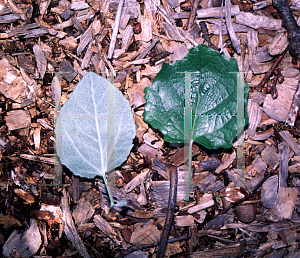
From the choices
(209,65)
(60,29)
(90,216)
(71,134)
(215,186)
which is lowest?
(90,216)

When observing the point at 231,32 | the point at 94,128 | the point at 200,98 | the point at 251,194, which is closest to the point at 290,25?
the point at 231,32

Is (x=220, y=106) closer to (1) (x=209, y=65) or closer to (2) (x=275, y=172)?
(1) (x=209, y=65)

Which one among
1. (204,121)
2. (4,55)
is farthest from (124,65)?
(4,55)

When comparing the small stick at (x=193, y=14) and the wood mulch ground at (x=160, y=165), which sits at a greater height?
the small stick at (x=193, y=14)

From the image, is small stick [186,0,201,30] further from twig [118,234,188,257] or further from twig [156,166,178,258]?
twig [118,234,188,257]

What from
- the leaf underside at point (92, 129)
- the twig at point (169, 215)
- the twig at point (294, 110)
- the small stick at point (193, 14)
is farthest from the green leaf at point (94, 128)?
the twig at point (294, 110)

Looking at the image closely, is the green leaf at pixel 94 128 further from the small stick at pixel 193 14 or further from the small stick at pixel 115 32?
the small stick at pixel 193 14
